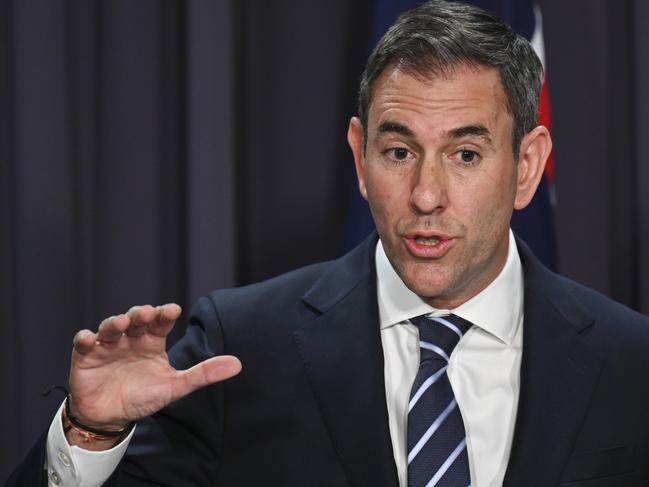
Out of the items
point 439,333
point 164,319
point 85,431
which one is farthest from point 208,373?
point 439,333

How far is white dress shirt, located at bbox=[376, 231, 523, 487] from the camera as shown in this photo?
1.72 metres

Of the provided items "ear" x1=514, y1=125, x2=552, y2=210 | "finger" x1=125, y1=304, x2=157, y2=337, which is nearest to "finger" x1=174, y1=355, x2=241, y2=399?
"finger" x1=125, y1=304, x2=157, y2=337

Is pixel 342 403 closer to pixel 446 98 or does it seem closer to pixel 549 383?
pixel 549 383

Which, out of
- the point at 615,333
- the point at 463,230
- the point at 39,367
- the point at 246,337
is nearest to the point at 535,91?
the point at 463,230

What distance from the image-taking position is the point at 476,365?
A: 5.81ft

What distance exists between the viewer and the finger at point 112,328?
142 centimetres

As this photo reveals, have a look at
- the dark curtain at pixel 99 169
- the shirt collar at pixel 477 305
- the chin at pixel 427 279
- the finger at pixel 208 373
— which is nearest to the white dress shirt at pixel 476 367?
the shirt collar at pixel 477 305

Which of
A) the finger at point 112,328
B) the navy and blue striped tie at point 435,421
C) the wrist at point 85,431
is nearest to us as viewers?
the finger at point 112,328

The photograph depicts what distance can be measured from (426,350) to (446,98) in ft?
1.38

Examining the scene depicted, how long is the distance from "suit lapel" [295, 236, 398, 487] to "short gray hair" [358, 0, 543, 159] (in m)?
0.28

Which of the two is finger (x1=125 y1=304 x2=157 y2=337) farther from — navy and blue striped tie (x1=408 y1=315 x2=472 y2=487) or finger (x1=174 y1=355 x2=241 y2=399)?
navy and blue striped tie (x1=408 y1=315 x2=472 y2=487)

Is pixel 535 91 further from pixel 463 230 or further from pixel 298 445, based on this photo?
pixel 298 445

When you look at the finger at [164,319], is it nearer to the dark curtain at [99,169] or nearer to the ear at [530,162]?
the ear at [530,162]

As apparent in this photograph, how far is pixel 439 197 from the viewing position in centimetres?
164
